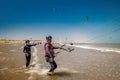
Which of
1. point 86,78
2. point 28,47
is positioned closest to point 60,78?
point 86,78

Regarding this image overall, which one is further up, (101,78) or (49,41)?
(49,41)

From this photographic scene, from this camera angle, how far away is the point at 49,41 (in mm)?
10141

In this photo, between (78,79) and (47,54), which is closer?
(78,79)

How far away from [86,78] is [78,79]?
56cm

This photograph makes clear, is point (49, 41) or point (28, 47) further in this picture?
point (28, 47)

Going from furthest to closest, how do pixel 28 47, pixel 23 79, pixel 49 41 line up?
pixel 28 47, pixel 49 41, pixel 23 79

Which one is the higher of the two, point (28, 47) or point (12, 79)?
point (28, 47)

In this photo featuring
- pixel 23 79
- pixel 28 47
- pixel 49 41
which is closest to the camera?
pixel 23 79

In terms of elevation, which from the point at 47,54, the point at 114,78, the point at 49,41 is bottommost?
the point at 114,78

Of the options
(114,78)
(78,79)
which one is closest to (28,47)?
(78,79)

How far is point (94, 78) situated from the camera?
9602mm

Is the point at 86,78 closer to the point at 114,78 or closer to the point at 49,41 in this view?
the point at 114,78

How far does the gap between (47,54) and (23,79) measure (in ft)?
6.73

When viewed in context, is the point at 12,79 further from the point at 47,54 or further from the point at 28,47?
the point at 28,47
